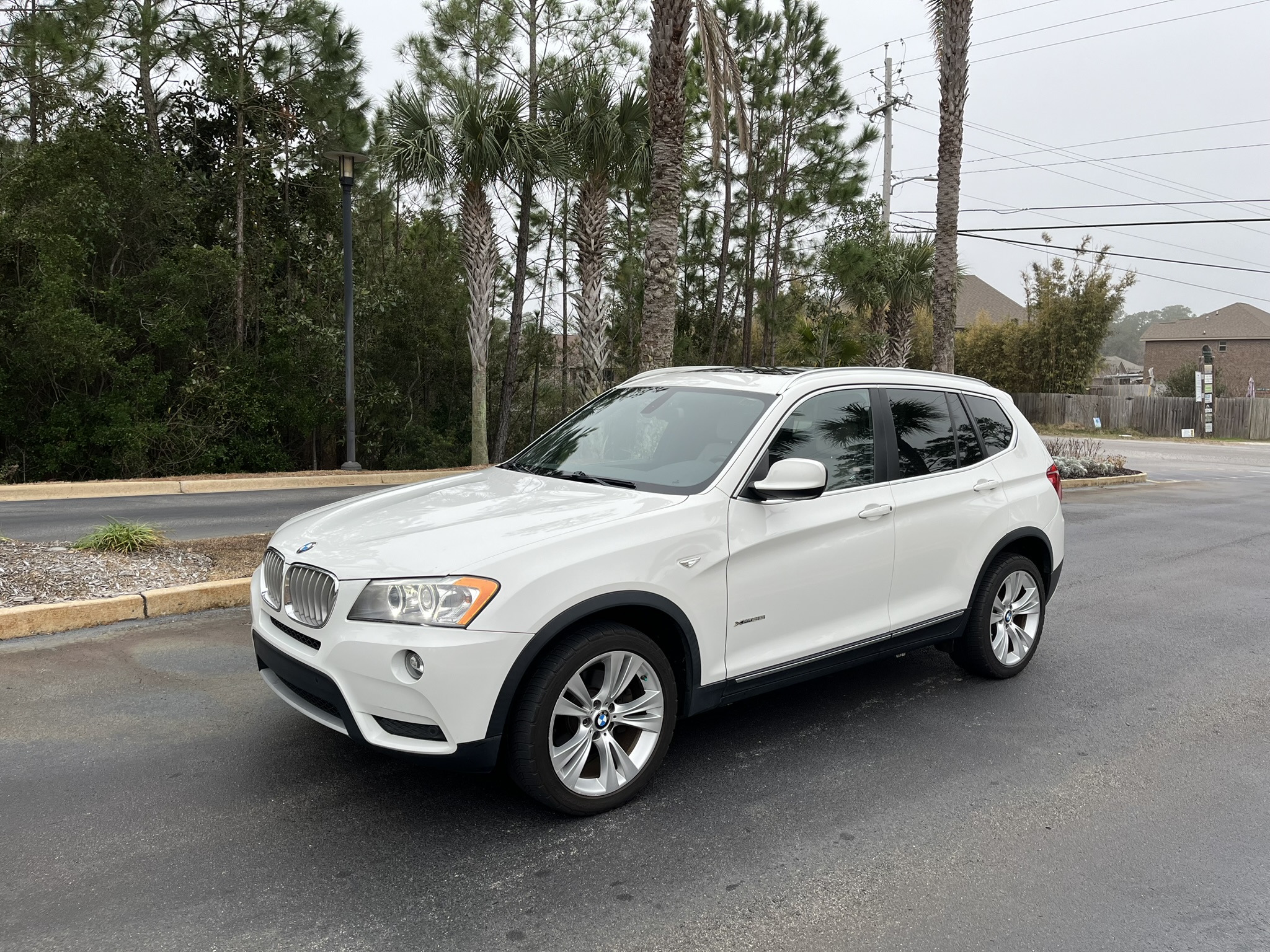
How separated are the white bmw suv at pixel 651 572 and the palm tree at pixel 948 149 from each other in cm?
1204

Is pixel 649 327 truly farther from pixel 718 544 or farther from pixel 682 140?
pixel 718 544

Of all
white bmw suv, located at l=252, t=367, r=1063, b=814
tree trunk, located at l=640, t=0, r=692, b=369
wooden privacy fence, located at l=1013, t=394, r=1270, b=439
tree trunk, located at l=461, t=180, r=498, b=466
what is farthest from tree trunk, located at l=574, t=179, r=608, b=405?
wooden privacy fence, located at l=1013, t=394, r=1270, b=439

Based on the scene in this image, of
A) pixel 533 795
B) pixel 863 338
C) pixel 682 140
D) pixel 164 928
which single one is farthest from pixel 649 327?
pixel 863 338

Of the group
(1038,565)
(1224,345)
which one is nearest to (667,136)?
(1038,565)

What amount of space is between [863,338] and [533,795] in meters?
25.1

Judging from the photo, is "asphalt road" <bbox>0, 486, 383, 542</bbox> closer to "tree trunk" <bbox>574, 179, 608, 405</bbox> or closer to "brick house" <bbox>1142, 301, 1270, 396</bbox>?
"tree trunk" <bbox>574, 179, 608, 405</bbox>

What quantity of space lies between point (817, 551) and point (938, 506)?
1.00m

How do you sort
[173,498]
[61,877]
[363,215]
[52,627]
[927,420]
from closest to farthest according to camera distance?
[61,877] → [927,420] → [52,627] → [173,498] → [363,215]

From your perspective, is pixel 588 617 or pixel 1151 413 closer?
pixel 588 617

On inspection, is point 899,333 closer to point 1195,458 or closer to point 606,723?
point 1195,458

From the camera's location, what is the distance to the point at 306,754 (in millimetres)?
4250

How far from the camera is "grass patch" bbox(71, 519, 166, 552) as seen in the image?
744 cm

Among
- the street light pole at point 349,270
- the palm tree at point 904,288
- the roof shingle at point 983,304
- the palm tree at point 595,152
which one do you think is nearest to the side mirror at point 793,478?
the street light pole at point 349,270

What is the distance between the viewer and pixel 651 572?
145 inches
